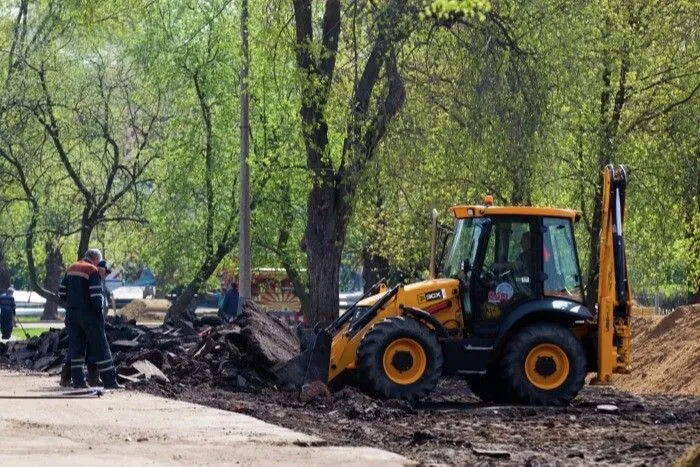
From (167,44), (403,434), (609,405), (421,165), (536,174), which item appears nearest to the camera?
(403,434)

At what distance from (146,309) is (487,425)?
55.5 meters

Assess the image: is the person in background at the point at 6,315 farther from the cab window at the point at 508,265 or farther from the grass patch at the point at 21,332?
the cab window at the point at 508,265

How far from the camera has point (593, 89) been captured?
100 ft

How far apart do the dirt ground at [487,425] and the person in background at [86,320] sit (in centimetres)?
73

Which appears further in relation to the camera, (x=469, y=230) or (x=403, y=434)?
(x=469, y=230)

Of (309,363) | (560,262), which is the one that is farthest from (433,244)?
(309,363)

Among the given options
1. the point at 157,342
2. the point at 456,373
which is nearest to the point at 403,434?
the point at 456,373

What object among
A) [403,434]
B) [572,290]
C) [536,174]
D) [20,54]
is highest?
[20,54]

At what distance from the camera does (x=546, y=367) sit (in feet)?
68.5

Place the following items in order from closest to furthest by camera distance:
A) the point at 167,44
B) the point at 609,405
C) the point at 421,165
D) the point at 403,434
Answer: the point at 403,434, the point at 609,405, the point at 421,165, the point at 167,44

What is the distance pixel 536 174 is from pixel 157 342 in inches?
297

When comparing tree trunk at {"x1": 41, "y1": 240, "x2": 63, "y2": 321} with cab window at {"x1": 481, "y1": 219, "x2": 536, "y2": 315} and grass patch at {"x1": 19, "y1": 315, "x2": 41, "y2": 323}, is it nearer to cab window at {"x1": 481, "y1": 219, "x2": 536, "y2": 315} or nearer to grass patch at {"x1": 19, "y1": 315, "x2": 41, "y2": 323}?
grass patch at {"x1": 19, "y1": 315, "x2": 41, "y2": 323}

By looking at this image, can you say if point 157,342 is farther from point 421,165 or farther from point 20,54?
point 20,54

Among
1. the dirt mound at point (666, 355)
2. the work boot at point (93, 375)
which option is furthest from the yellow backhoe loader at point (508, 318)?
the dirt mound at point (666, 355)
